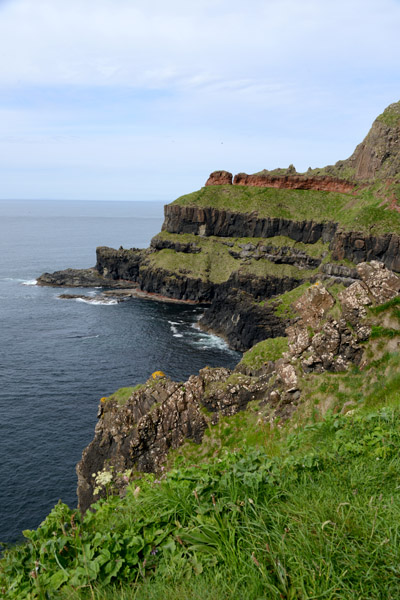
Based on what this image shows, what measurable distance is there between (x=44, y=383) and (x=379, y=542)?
69919mm

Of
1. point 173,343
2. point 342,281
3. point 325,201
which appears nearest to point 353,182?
point 325,201

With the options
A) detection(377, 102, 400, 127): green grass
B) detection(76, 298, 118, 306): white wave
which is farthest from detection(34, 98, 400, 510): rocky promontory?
detection(76, 298, 118, 306): white wave

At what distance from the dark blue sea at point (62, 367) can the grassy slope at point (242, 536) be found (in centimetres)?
3564

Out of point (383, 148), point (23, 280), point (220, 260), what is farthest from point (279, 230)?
point (23, 280)

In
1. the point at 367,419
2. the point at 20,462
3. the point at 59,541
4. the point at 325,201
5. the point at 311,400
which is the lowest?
the point at 20,462

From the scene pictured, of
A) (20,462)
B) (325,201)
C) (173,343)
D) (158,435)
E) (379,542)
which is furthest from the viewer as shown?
(325,201)

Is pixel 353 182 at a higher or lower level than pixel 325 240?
higher

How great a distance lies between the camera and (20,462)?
157 ft

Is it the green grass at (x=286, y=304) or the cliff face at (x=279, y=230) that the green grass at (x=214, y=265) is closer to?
the cliff face at (x=279, y=230)

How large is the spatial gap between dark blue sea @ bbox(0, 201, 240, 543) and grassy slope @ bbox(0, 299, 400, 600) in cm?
3564

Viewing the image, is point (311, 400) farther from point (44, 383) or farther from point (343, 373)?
point (44, 383)

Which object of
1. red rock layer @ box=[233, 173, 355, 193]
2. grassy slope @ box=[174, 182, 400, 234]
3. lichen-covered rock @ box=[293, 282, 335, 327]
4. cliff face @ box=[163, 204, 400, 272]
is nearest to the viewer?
lichen-covered rock @ box=[293, 282, 335, 327]

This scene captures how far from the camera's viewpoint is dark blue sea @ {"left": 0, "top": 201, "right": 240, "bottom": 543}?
44812mm

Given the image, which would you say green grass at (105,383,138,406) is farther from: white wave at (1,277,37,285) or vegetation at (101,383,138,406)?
white wave at (1,277,37,285)
